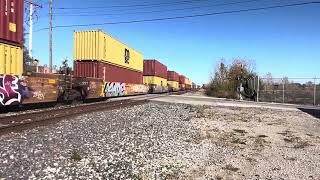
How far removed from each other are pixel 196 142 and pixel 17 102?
8559 millimetres

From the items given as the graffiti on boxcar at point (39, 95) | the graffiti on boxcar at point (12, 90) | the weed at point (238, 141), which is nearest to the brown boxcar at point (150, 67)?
the graffiti on boxcar at point (39, 95)

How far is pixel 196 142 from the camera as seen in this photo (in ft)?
29.9

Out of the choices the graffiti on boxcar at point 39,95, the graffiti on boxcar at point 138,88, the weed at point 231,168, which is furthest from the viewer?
the graffiti on boxcar at point 138,88

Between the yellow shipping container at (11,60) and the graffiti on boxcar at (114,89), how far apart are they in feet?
38.4

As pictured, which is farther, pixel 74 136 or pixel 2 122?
pixel 2 122

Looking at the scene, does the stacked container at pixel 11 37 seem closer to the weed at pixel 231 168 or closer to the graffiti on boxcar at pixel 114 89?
the weed at pixel 231 168

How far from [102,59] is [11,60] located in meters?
11.4

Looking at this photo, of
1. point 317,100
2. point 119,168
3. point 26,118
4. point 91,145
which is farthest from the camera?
point 317,100

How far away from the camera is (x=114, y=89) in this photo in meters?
28.4

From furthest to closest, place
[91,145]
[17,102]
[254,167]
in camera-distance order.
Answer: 1. [17,102]
2. [91,145]
3. [254,167]

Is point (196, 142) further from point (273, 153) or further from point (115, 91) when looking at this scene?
point (115, 91)

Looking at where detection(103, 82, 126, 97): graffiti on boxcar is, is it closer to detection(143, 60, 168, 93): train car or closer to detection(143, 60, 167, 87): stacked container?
detection(143, 60, 168, 93): train car

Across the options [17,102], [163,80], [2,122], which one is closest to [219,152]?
[2,122]

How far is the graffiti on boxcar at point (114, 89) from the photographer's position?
2655cm
